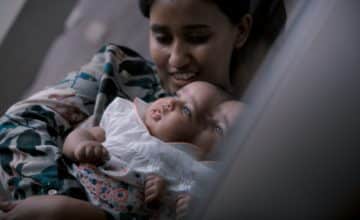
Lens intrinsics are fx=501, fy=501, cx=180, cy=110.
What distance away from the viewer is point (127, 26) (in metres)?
1.17

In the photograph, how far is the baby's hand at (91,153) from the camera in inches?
27.1

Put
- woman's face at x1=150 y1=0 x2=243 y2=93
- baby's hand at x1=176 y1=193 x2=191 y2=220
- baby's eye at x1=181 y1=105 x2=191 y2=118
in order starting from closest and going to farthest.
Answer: baby's hand at x1=176 y1=193 x2=191 y2=220
baby's eye at x1=181 y1=105 x2=191 y2=118
woman's face at x1=150 y1=0 x2=243 y2=93

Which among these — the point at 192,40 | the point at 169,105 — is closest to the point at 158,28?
the point at 192,40

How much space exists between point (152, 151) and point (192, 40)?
27cm

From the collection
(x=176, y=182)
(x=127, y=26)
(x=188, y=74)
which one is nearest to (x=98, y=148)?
(x=176, y=182)

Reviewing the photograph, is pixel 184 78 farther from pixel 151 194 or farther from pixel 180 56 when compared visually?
pixel 151 194

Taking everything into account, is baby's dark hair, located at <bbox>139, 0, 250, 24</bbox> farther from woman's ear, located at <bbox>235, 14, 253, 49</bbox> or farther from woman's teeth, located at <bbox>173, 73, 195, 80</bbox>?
woman's teeth, located at <bbox>173, 73, 195, 80</bbox>

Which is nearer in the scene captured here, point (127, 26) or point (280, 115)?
point (280, 115)

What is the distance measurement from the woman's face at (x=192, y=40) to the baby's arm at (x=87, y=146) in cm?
19

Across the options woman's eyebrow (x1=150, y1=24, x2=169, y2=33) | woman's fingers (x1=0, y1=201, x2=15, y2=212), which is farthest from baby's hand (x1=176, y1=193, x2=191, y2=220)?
woman's eyebrow (x1=150, y1=24, x2=169, y2=33)

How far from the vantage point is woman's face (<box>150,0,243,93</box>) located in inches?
33.6

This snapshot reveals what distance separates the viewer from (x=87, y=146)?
2.29ft

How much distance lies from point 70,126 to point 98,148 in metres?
0.19

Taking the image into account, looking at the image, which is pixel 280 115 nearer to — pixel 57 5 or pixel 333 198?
pixel 333 198
